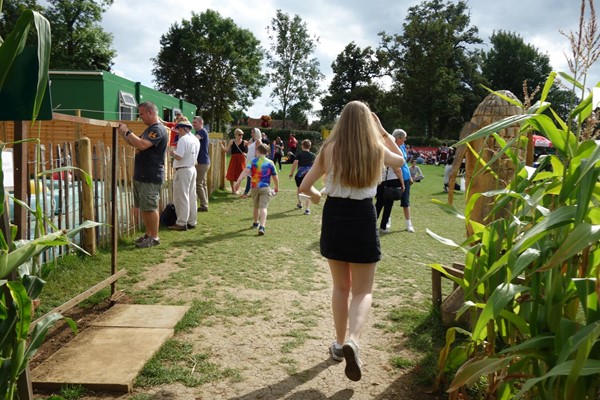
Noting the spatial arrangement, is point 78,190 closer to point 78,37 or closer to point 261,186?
point 261,186

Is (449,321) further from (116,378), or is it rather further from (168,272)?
(168,272)

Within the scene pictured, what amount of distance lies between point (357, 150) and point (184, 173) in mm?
5385

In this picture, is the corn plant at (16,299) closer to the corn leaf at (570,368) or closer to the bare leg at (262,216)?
the corn leaf at (570,368)

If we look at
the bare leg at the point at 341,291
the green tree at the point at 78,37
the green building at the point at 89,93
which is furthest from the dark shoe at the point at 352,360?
the green tree at the point at 78,37

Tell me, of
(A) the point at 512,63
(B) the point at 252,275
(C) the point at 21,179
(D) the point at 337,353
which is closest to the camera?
(C) the point at 21,179

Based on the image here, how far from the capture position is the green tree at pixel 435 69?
51219 millimetres

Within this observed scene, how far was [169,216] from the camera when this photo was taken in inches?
336

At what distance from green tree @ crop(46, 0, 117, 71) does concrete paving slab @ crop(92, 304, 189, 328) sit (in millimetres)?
38645

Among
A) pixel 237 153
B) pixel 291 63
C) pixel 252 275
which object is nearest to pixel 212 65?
pixel 291 63

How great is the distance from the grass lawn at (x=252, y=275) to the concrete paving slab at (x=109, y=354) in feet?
0.51

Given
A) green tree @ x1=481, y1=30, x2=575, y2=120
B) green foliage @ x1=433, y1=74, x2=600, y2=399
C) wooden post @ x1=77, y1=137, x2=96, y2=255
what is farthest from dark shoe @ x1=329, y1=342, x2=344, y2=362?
green tree @ x1=481, y1=30, x2=575, y2=120

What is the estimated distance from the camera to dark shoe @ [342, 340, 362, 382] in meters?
2.91

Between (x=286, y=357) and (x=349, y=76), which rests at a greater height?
(x=349, y=76)

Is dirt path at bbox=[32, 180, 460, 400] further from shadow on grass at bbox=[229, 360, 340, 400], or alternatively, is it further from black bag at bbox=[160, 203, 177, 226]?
black bag at bbox=[160, 203, 177, 226]
